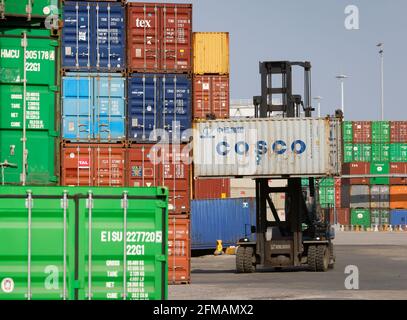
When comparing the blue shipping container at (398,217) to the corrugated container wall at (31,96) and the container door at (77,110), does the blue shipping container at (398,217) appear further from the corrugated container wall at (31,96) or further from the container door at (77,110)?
the corrugated container wall at (31,96)

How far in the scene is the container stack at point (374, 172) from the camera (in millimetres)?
103250

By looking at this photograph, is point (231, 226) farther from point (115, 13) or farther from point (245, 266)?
point (115, 13)

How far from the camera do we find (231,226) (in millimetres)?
52656

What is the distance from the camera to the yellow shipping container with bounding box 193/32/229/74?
161ft

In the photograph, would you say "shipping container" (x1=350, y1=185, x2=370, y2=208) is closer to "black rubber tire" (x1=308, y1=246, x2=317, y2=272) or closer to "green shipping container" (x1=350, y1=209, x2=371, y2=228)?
"green shipping container" (x1=350, y1=209, x2=371, y2=228)

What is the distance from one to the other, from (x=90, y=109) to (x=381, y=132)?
81.0 metres

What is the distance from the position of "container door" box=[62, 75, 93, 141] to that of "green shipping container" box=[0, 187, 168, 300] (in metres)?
16.6

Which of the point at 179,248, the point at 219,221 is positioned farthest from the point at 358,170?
the point at 179,248

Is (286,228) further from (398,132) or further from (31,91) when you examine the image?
(398,132)

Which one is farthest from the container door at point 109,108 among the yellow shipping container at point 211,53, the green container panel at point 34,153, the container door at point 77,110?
the yellow shipping container at point 211,53

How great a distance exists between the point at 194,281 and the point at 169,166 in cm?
489

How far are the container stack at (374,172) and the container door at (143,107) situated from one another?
2906 inches

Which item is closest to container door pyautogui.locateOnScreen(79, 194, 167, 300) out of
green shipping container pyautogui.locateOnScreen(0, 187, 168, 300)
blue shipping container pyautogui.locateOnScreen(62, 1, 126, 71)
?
green shipping container pyautogui.locateOnScreen(0, 187, 168, 300)

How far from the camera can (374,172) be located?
10425cm
